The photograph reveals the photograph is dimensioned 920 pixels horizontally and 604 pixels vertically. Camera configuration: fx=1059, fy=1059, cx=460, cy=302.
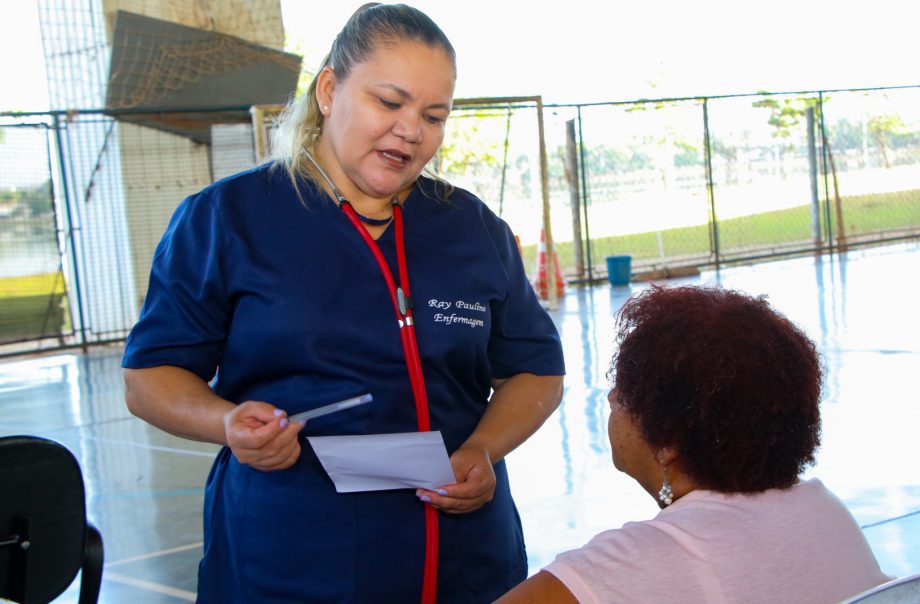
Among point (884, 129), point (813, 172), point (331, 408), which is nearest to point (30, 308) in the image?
point (813, 172)

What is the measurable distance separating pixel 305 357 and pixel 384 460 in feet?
0.76

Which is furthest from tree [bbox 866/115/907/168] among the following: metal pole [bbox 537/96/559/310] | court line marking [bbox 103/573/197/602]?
court line marking [bbox 103/573/197/602]

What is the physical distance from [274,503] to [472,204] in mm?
730

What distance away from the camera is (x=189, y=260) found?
1.92m

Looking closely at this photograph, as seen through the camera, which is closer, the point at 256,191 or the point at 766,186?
the point at 256,191

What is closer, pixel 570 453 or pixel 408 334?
pixel 408 334

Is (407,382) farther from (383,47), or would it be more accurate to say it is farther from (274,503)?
(383,47)

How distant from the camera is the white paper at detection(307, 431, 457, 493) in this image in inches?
72.3

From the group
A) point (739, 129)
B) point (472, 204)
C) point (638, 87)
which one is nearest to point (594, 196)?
point (739, 129)

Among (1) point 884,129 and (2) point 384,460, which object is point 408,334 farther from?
(1) point 884,129

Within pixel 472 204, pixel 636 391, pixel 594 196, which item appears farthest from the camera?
pixel 594 196

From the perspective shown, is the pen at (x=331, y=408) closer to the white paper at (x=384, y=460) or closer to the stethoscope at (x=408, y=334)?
the white paper at (x=384, y=460)

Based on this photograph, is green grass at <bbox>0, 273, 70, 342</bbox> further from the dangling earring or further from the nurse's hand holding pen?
the dangling earring

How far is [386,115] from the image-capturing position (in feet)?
6.40
